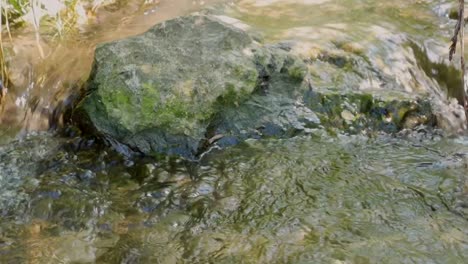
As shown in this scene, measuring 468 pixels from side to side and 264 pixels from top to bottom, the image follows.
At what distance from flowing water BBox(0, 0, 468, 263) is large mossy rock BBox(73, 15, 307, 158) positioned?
0.19 meters

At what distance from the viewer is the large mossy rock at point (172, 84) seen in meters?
3.63

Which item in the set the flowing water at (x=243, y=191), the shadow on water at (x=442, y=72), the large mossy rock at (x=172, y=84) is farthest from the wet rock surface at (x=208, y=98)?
the shadow on water at (x=442, y=72)

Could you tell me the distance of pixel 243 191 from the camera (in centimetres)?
325

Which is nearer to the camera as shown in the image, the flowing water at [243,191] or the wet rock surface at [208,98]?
the flowing water at [243,191]

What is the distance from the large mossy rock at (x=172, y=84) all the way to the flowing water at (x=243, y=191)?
0.61 feet

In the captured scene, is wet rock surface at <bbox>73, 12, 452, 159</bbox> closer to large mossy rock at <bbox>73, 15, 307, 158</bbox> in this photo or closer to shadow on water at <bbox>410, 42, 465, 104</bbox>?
large mossy rock at <bbox>73, 15, 307, 158</bbox>

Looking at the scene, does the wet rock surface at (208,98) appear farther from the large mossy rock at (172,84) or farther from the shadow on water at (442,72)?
the shadow on water at (442,72)

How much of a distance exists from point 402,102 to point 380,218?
1547 mm

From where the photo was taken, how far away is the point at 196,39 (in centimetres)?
410

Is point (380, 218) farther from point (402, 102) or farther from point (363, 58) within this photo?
point (363, 58)

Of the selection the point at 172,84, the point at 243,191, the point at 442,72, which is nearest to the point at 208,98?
the point at 172,84

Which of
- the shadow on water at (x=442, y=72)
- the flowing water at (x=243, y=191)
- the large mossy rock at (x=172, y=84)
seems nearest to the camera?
the flowing water at (x=243, y=191)

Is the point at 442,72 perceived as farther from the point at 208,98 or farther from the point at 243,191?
the point at 243,191

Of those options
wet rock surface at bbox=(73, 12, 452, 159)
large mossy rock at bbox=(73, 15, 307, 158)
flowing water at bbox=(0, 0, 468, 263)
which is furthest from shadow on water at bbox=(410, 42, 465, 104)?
large mossy rock at bbox=(73, 15, 307, 158)
